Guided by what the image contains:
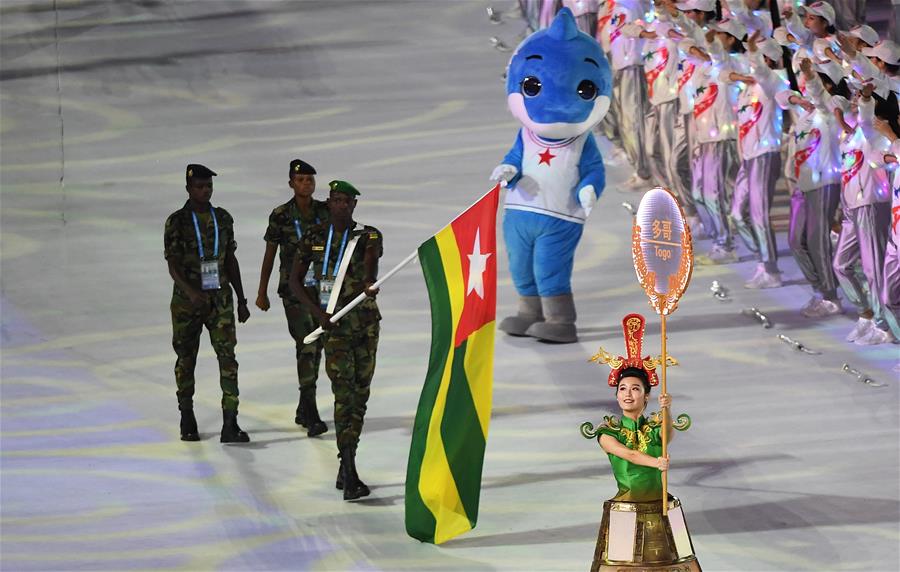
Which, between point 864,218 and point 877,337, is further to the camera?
point 877,337

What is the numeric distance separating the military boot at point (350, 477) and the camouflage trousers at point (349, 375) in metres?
0.04

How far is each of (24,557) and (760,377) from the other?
3985 mm

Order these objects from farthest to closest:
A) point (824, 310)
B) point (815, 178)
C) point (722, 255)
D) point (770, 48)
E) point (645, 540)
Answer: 1. point (722, 255)
2. point (824, 310)
3. point (770, 48)
4. point (815, 178)
5. point (645, 540)

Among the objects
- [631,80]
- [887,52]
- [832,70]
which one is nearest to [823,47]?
[832,70]

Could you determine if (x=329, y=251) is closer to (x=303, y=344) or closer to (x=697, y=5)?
(x=303, y=344)

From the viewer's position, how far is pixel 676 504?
6.20 metres

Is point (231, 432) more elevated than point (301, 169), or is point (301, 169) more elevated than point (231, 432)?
point (301, 169)

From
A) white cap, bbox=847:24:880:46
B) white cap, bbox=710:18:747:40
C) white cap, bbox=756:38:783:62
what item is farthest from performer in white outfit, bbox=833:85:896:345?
white cap, bbox=710:18:747:40

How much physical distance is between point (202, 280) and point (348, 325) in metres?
0.98

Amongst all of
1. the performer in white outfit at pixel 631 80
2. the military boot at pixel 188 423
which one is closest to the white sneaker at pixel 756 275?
the performer in white outfit at pixel 631 80

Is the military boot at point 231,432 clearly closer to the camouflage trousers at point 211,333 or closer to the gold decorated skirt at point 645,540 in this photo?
the camouflage trousers at point 211,333

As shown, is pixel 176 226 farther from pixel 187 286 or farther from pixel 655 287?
pixel 655 287

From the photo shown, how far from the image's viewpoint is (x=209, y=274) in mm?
8750

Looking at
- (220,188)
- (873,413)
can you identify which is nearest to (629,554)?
(873,413)
